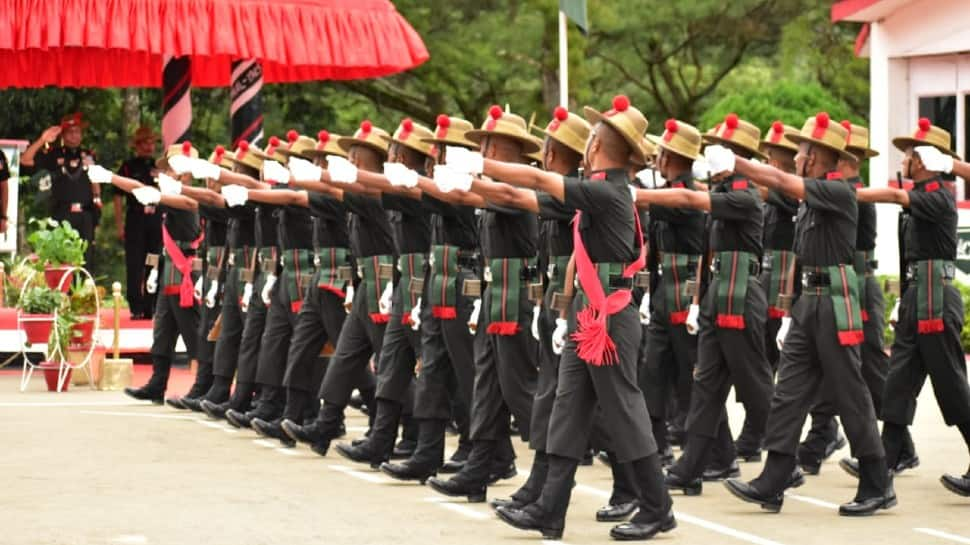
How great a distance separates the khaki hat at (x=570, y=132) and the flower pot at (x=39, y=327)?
8.76 metres

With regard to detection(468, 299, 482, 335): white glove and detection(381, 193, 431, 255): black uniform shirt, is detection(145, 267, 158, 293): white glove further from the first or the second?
detection(468, 299, 482, 335): white glove

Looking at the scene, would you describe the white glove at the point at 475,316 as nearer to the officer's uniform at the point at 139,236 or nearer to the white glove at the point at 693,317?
the white glove at the point at 693,317

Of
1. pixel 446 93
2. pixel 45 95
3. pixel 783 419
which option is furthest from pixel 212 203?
pixel 446 93

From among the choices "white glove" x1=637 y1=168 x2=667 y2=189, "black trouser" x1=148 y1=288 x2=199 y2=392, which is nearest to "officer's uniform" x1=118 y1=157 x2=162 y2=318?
"black trouser" x1=148 y1=288 x2=199 y2=392

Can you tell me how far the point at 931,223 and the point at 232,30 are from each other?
9788 mm

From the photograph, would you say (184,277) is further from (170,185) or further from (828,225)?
(828,225)

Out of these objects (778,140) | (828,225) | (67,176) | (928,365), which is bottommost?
(928,365)

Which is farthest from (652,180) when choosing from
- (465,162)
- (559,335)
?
(465,162)

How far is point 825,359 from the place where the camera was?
11391 mm

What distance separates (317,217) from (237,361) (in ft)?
6.19

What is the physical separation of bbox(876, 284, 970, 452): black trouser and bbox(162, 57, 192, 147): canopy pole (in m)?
11.6

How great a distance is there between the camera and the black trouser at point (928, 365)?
12281 millimetres

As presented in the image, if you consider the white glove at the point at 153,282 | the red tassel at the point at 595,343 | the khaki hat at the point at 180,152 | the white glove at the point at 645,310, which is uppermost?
the khaki hat at the point at 180,152

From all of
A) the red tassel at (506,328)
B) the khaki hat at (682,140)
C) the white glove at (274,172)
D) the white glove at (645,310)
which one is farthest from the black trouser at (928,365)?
the white glove at (274,172)
